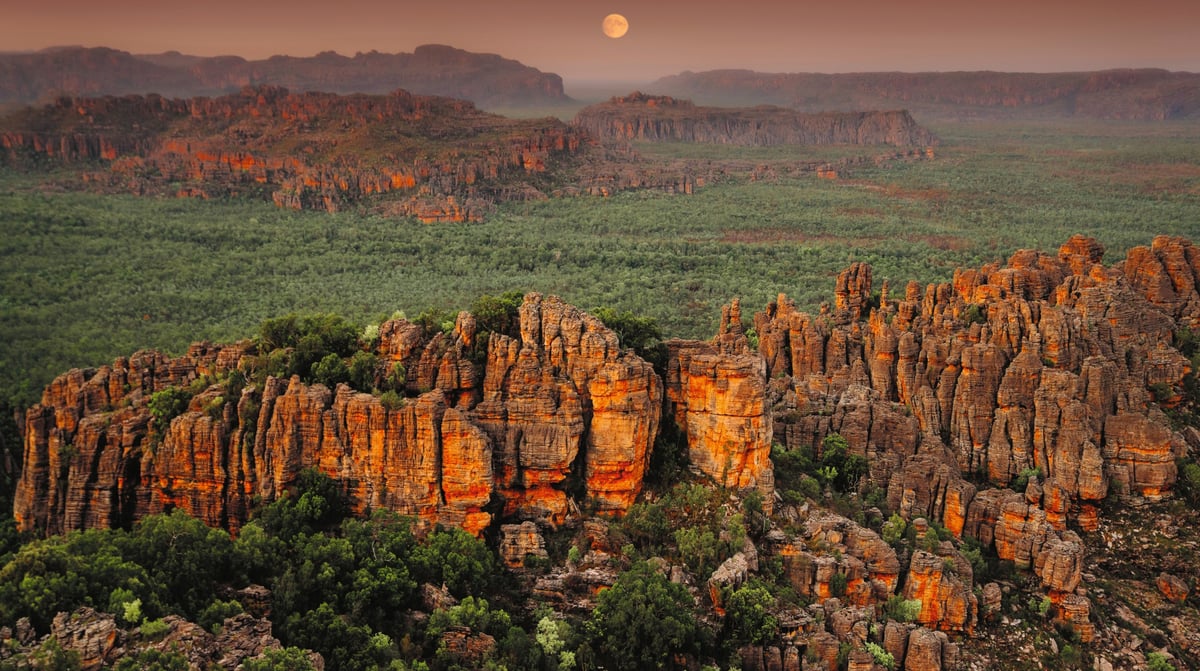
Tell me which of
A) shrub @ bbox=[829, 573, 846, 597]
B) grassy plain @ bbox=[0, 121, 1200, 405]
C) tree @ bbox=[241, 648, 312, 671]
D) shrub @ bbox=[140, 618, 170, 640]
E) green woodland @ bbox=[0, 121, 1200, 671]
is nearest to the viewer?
tree @ bbox=[241, 648, 312, 671]

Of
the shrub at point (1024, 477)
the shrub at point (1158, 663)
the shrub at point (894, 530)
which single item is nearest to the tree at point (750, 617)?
the shrub at point (894, 530)

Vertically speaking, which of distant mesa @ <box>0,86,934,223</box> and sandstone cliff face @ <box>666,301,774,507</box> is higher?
distant mesa @ <box>0,86,934,223</box>

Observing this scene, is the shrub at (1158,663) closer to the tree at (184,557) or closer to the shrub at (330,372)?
the shrub at (330,372)

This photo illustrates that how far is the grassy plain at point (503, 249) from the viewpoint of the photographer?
82.9 metres

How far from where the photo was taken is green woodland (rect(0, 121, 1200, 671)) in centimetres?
2606

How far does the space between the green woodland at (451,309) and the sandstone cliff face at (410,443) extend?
1.19 meters

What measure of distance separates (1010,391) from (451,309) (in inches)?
2119

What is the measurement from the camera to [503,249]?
4838 inches

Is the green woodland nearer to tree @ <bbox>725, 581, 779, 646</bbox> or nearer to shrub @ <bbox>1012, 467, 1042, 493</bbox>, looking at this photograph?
tree @ <bbox>725, 581, 779, 646</bbox>

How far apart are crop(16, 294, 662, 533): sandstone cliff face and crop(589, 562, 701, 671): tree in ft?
16.2

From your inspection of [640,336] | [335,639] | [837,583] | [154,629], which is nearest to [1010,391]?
[837,583]

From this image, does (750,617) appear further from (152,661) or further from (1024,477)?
(1024,477)

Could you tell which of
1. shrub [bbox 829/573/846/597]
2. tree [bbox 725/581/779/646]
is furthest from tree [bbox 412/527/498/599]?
shrub [bbox 829/573/846/597]

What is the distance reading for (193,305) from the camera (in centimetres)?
8769
